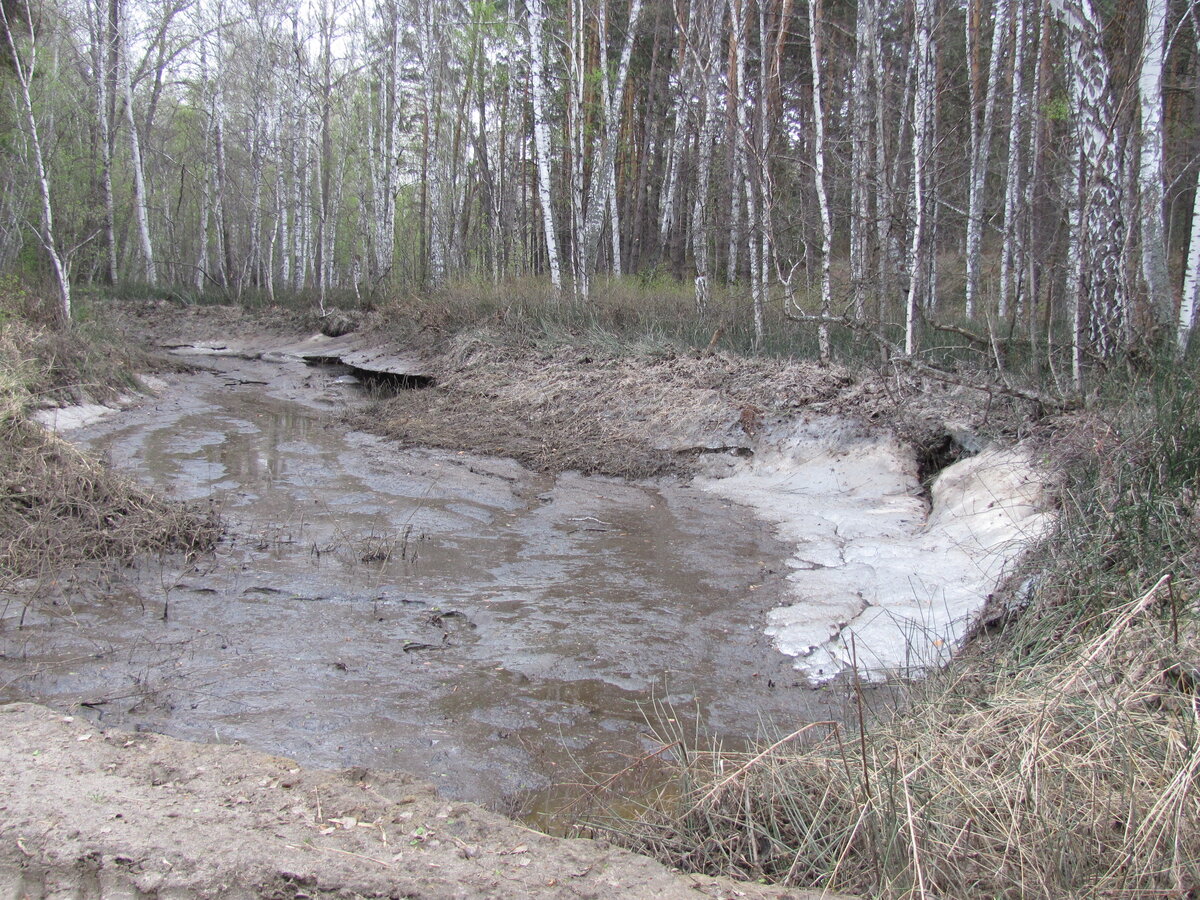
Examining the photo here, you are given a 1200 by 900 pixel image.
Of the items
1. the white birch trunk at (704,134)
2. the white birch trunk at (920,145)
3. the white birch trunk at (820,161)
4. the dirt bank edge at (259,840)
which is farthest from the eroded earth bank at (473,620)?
the white birch trunk at (704,134)

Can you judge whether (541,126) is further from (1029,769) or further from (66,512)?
(1029,769)

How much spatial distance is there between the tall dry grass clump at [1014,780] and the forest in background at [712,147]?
396cm

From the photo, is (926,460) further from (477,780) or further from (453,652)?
(477,780)

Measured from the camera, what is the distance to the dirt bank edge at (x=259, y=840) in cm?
215

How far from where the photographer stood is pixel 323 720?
3420 millimetres

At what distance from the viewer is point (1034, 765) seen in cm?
243

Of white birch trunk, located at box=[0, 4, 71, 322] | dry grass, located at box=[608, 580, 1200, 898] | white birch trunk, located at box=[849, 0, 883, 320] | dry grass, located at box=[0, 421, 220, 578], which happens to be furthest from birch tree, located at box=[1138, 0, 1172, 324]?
white birch trunk, located at box=[0, 4, 71, 322]

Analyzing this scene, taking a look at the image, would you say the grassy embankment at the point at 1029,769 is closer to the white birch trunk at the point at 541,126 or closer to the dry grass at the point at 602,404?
the dry grass at the point at 602,404

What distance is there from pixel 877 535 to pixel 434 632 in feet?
12.2

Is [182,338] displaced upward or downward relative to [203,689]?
upward

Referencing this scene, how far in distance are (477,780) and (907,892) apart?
63.3 inches

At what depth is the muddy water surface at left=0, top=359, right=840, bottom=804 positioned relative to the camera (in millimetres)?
3379

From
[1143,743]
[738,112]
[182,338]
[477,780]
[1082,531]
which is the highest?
[738,112]

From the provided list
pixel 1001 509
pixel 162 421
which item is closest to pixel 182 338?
pixel 162 421
